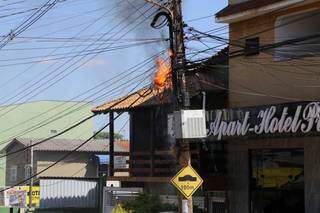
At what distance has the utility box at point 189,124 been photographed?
1539 cm

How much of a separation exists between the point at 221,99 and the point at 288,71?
3175 millimetres

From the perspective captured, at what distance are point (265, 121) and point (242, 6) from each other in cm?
431

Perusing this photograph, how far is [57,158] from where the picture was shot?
49.7 m

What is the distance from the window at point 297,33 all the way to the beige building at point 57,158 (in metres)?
30.0

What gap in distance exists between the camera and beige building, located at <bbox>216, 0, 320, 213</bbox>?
59.6 feet

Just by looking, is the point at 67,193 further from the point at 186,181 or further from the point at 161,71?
the point at 186,181

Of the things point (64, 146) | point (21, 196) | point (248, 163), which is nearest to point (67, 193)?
point (21, 196)

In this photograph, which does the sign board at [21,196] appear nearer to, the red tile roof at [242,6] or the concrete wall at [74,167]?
the red tile roof at [242,6]

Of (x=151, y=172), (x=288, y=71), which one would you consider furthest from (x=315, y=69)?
(x=151, y=172)

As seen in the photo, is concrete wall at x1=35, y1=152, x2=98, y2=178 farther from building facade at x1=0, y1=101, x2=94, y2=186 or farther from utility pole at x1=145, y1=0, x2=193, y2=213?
utility pole at x1=145, y1=0, x2=193, y2=213

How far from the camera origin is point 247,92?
19.8 metres

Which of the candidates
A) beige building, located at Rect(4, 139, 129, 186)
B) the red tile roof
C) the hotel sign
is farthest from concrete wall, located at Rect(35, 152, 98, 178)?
the hotel sign

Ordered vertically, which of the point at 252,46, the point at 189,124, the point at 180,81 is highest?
the point at 252,46

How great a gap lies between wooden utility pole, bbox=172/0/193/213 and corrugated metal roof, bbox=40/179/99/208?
16645 millimetres
